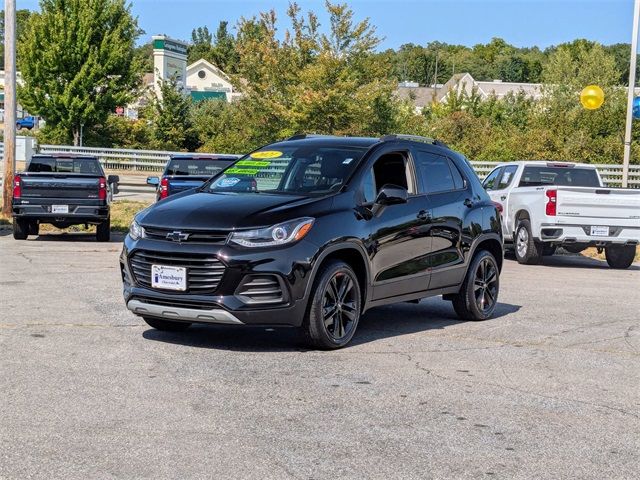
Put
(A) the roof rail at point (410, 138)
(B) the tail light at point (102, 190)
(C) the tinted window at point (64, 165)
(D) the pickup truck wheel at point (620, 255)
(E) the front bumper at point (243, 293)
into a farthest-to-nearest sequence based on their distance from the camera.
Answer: (C) the tinted window at point (64, 165), (B) the tail light at point (102, 190), (D) the pickup truck wheel at point (620, 255), (A) the roof rail at point (410, 138), (E) the front bumper at point (243, 293)

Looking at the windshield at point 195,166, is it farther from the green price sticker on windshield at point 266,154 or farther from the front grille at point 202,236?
the front grille at point 202,236

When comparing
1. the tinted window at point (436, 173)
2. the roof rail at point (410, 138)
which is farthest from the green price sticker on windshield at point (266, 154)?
the tinted window at point (436, 173)

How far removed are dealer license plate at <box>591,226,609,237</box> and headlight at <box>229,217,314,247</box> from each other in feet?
33.2

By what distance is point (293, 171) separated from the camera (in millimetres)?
8812

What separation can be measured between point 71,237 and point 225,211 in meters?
13.1

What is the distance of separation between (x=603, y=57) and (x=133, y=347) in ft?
251

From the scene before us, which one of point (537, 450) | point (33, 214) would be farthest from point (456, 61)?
point (537, 450)

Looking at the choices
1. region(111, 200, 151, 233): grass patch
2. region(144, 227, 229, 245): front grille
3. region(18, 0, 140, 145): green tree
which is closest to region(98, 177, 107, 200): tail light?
region(111, 200, 151, 233): grass patch

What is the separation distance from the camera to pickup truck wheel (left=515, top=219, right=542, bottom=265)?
56.8ft

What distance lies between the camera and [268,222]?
7617mm

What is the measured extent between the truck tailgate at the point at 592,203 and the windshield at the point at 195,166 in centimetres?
704

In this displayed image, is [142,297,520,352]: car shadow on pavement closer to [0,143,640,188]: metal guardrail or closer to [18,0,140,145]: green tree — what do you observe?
[0,143,640,188]: metal guardrail

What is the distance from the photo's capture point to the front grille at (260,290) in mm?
7516

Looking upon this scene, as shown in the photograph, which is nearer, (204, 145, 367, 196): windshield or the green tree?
(204, 145, 367, 196): windshield
